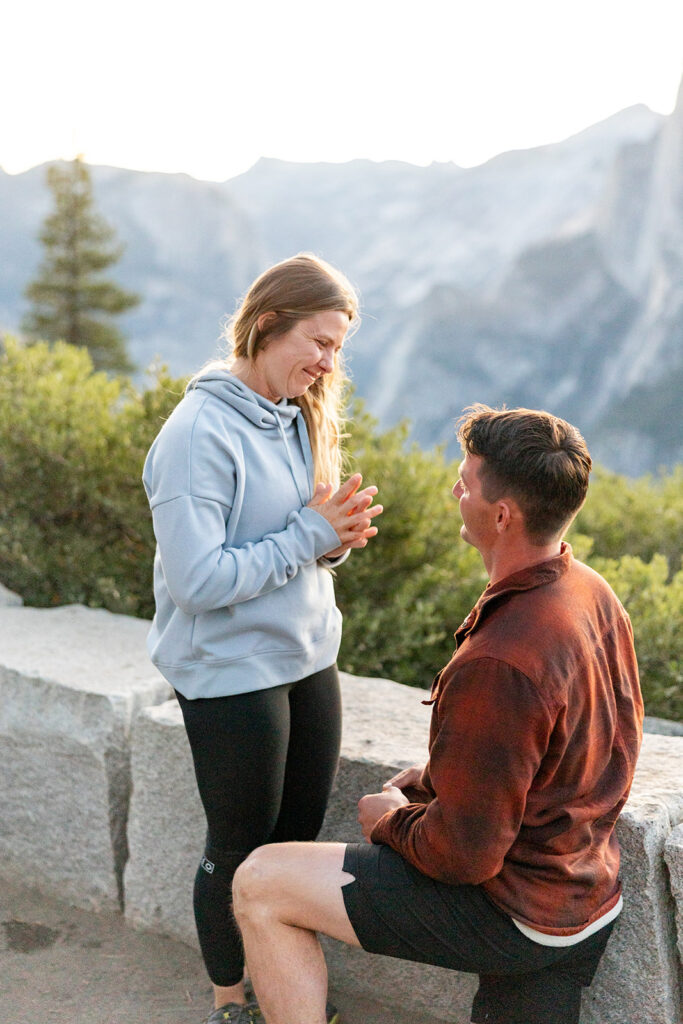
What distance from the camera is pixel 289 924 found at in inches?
72.1

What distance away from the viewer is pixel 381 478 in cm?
420

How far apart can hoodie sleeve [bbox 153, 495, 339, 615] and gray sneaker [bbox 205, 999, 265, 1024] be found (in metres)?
0.98

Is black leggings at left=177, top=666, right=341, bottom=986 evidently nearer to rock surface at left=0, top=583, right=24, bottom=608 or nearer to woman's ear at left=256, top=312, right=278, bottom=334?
woman's ear at left=256, top=312, right=278, bottom=334

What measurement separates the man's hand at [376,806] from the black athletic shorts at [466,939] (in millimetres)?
76

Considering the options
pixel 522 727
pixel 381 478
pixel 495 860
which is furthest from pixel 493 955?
pixel 381 478

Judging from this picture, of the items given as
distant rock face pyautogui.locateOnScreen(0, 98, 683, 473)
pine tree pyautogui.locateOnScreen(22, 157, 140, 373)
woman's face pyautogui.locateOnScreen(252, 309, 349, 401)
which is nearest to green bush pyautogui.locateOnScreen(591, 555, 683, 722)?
woman's face pyautogui.locateOnScreen(252, 309, 349, 401)

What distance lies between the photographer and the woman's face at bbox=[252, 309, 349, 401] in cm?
213

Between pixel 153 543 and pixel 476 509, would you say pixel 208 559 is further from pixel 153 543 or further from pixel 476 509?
pixel 153 543

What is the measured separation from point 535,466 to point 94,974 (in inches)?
79.1

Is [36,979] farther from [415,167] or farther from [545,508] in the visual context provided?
[415,167]

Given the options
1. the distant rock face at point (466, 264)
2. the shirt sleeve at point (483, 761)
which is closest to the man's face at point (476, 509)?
the shirt sleeve at point (483, 761)

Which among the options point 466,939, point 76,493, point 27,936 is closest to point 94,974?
point 27,936

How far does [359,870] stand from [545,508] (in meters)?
0.78

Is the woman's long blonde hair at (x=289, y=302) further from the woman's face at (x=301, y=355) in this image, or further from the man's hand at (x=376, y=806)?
the man's hand at (x=376, y=806)
